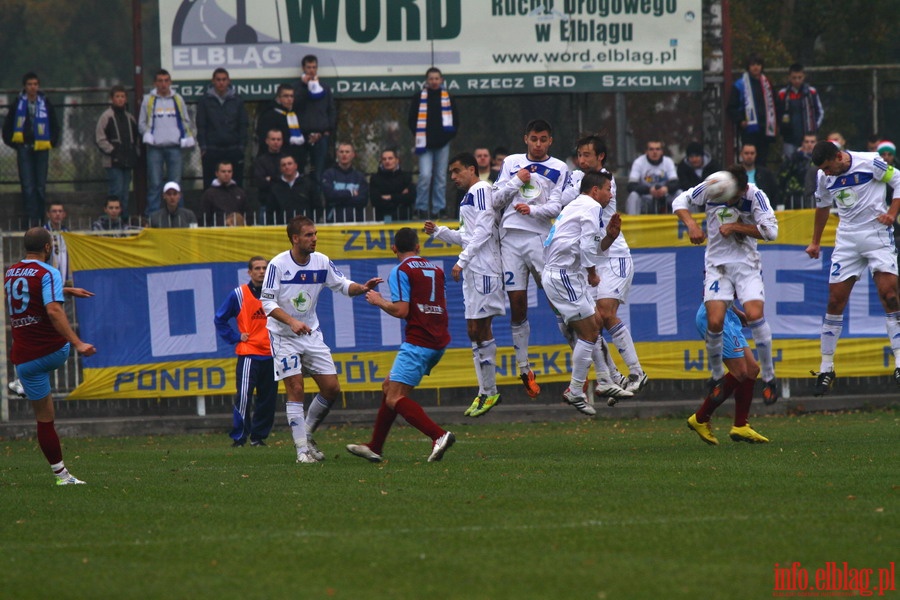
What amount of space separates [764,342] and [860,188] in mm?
2188

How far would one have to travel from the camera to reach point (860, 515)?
8867 millimetres

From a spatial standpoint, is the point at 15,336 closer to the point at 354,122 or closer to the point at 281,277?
the point at 281,277

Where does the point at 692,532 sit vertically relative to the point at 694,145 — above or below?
below

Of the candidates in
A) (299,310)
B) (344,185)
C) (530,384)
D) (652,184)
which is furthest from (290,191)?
(530,384)

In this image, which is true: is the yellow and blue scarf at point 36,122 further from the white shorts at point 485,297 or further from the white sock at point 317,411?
the white shorts at point 485,297

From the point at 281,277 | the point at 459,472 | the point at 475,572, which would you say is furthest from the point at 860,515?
the point at 281,277

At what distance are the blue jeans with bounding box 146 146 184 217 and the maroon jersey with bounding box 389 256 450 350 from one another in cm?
910

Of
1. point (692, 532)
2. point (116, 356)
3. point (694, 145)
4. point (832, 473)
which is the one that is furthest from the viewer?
point (694, 145)

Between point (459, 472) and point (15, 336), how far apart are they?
4167mm

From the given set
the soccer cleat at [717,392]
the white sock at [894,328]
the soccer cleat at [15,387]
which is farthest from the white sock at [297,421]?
the white sock at [894,328]

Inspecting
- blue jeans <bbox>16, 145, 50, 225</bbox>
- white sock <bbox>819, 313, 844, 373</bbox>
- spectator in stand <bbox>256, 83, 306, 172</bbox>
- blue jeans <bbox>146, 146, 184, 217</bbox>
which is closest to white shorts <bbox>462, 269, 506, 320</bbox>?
white sock <bbox>819, 313, 844, 373</bbox>

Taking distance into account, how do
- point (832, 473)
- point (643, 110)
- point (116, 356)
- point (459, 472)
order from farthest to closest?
point (643, 110) < point (116, 356) < point (459, 472) < point (832, 473)

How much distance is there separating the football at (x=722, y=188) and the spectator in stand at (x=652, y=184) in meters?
7.22

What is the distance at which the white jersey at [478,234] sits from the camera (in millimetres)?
14688
